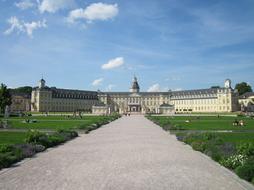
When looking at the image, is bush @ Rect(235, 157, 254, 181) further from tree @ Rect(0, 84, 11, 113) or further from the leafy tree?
the leafy tree

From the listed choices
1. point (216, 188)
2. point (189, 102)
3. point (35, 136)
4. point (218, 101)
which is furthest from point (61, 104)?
point (216, 188)

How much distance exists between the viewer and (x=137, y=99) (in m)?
191

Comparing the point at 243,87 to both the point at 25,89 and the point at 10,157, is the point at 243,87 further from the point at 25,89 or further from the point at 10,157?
the point at 10,157

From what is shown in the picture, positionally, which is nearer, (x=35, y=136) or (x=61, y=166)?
(x=61, y=166)

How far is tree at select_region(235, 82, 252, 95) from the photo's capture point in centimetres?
15788

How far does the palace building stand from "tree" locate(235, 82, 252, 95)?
2.65 meters

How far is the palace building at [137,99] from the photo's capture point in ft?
523

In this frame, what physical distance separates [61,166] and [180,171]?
4.19 m

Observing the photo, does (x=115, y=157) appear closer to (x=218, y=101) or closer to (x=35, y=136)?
(x=35, y=136)

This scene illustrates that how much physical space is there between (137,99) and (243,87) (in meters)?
57.7

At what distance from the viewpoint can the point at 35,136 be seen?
18156 mm

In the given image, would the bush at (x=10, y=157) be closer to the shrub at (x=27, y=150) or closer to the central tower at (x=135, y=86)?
the shrub at (x=27, y=150)

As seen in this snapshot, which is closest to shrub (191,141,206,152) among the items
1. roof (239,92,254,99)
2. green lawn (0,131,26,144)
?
green lawn (0,131,26,144)

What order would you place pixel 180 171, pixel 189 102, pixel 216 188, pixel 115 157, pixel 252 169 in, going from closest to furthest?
pixel 216 188 < pixel 252 169 < pixel 180 171 < pixel 115 157 < pixel 189 102
